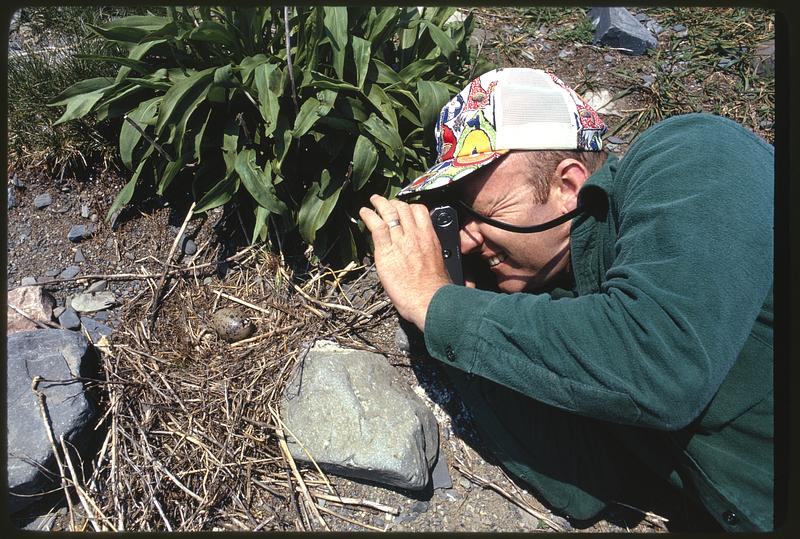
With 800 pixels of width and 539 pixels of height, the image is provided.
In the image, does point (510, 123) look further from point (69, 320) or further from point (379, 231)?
point (69, 320)

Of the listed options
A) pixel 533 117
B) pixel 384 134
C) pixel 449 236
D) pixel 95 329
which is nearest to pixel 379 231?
pixel 449 236

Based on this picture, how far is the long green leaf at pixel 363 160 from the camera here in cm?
278

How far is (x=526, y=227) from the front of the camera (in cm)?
242

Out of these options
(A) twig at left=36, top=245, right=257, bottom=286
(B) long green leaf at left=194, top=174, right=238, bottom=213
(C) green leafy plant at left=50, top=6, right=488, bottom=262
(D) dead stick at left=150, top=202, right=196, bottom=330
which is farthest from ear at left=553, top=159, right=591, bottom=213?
(D) dead stick at left=150, top=202, right=196, bottom=330

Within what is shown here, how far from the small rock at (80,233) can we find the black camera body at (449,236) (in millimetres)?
1784

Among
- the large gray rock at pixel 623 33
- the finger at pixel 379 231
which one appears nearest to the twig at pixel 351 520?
the finger at pixel 379 231

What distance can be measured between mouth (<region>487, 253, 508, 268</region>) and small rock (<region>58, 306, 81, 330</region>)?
1866 mm

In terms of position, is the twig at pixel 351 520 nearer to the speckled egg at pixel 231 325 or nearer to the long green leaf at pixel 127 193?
the speckled egg at pixel 231 325

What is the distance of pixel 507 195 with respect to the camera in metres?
2.44

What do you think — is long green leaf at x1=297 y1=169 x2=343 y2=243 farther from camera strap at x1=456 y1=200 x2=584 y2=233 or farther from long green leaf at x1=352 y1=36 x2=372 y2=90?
camera strap at x1=456 y1=200 x2=584 y2=233

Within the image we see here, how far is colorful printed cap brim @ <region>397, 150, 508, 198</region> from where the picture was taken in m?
2.40

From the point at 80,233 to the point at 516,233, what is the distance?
215 cm

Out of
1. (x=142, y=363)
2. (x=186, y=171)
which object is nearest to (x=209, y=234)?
(x=186, y=171)

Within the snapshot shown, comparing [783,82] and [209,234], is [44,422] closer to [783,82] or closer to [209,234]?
[209,234]
